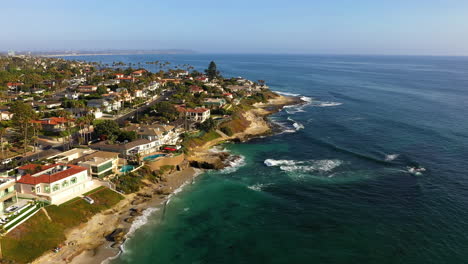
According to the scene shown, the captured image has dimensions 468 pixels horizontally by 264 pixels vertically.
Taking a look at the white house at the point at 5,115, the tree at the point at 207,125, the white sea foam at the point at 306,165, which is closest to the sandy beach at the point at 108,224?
the tree at the point at 207,125

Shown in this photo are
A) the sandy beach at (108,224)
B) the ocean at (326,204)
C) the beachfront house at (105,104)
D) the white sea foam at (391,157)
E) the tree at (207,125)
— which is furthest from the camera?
the beachfront house at (105,104)

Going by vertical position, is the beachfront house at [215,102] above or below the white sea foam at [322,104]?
above

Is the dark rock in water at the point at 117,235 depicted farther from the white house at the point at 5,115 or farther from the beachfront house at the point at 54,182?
the white house at the point at 5,115

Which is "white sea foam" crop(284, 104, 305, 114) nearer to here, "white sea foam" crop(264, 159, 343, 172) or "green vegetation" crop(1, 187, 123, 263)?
"white sea foam" crop(264, 159, 343, 172)

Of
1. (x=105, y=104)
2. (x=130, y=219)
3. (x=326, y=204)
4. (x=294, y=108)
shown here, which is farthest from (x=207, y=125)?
(x=294, y=108)

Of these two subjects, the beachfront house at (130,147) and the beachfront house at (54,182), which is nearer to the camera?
the beachfront house at (54,182)

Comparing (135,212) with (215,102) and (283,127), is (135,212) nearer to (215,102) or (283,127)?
(283,127)
